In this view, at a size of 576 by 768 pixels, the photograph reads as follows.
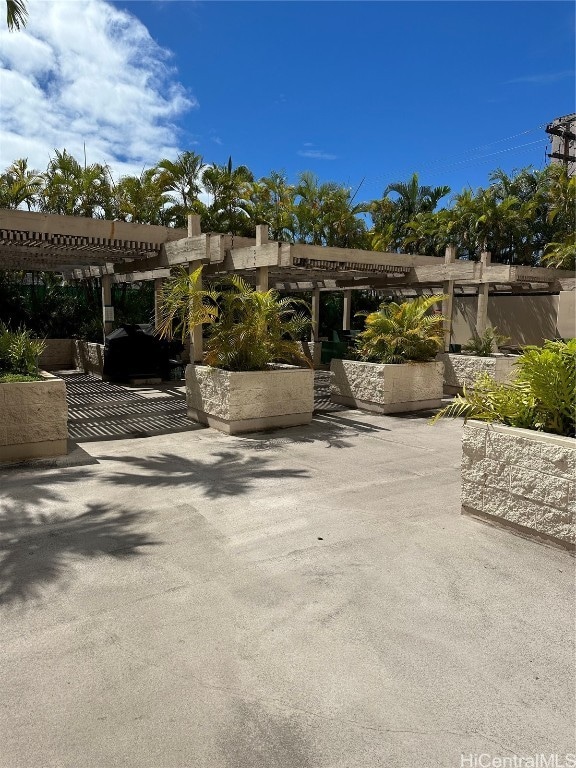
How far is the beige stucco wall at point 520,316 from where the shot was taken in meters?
17.8

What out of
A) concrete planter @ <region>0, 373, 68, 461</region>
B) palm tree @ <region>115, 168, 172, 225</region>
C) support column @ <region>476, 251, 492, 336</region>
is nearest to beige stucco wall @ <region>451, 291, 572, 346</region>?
support column @ <region>476, 251, 492, 336</region>

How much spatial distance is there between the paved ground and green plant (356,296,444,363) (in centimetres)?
472

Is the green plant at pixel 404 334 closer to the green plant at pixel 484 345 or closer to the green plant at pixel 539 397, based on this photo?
the green plant at pixel 484 345

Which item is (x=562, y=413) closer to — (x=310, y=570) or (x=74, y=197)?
(x=310, y=570)

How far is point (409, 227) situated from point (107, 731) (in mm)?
26065

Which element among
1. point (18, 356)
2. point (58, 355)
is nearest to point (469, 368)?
point (18, 356)

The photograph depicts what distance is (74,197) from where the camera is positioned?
58.9 ft

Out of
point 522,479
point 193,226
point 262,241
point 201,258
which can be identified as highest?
point 193,226

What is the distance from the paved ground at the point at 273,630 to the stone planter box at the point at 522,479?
177mm

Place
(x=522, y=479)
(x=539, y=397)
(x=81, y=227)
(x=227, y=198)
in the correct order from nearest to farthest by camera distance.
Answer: (x=522, y=479) → (x=539, y=397) → (x=81, y=227) → (x=227, y=198)

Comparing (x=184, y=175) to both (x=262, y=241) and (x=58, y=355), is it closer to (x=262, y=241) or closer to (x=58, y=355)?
(x=58, y=355)

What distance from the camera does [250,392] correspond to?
7.70m

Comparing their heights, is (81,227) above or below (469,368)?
above

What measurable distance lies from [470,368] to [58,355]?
11.7 meters
